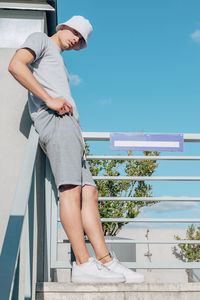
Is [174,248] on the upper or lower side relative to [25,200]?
lower

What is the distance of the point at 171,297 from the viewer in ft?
7.87

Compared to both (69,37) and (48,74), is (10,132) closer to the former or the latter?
(48,74)

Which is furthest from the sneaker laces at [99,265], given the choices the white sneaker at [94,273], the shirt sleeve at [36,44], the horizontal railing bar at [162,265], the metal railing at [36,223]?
the shirt sleeve at [36,44]

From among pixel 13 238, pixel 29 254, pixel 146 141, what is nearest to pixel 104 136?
pixel 146 141

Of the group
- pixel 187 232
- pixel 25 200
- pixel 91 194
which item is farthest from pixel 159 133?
pixel 187 232

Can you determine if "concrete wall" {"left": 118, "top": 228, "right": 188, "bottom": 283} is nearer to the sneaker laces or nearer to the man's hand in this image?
the sneaker laces

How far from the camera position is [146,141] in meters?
3.19

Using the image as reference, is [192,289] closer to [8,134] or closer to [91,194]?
[91,194]

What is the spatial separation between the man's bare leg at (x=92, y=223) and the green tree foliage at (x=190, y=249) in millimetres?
17631

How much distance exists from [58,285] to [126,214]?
1127 cm

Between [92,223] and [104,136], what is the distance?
1094 millimetres

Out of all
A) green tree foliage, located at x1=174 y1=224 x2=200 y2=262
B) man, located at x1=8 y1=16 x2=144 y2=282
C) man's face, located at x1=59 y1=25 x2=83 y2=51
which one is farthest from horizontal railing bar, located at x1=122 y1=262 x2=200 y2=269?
green tree foliage, located at x1=174 y1=224 x2=200 y2=262

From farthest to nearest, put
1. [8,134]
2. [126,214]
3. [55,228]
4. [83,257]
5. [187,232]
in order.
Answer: [187,232]
[126,214]
[55,228]
[8,134]
[83,257]

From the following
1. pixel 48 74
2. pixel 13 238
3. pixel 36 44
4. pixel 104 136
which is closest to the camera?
pixel 13 238
